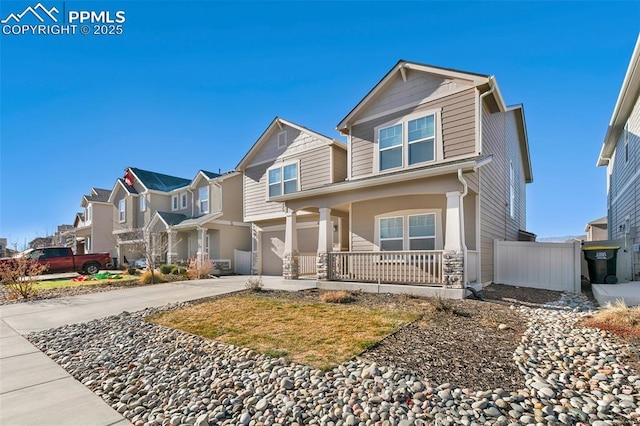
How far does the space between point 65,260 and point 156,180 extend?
391 inches

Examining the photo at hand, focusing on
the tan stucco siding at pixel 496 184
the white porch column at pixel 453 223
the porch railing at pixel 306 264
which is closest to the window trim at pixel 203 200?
the porch railing at pixel 306 264

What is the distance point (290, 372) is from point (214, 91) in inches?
495

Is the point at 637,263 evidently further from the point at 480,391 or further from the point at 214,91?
the point at 214,91

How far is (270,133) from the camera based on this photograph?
16797 mm

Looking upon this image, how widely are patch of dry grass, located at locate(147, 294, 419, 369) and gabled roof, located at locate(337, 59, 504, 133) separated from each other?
300 inches

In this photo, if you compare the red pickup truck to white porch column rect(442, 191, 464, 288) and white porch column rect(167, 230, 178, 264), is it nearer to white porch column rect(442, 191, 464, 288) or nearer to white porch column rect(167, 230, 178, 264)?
white porch column rect(167, 230, 178, 264)

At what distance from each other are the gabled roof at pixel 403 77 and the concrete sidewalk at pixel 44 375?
890cm

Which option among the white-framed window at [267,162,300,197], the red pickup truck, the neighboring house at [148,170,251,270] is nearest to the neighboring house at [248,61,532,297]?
the white-framed window at [267,162,300,197]

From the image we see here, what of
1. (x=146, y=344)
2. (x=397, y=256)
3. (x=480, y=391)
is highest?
(x=397, y=256)

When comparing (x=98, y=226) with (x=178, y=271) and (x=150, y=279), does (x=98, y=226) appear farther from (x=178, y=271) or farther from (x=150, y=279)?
(x=150, y=279)

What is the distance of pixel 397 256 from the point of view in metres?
9.72

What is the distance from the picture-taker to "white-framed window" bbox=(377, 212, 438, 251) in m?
10.5

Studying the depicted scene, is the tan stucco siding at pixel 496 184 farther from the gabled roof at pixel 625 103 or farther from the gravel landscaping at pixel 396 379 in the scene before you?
the gravel landscaping at pixel 396 379

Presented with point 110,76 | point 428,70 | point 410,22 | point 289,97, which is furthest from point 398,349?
point 289,97
